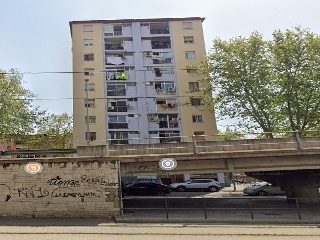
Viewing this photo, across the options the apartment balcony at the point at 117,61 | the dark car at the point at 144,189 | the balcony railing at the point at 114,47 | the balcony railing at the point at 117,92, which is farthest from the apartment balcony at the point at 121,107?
the dark car at the point at 144,189

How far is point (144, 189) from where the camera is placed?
23.3m

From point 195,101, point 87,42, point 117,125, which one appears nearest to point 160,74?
point 195,101

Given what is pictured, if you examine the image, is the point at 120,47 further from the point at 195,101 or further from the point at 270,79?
the point at 270,79

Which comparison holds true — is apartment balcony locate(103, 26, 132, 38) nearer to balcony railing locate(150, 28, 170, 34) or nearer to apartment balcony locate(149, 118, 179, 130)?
balcony railing locate(150, 28, 170, 34)

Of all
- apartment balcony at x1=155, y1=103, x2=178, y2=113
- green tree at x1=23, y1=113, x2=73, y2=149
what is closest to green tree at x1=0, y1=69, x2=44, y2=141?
green tree at x1=23, y1=113, x2=73, y2=149

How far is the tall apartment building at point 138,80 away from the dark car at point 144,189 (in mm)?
11478

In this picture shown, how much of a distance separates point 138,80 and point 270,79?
17.4 m

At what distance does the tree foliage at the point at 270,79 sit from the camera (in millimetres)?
25875

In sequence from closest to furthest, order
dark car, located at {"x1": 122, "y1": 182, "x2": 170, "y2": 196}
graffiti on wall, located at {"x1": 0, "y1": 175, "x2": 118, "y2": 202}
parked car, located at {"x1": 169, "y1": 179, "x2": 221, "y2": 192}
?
1. graffiti on wall, located at {"x1": 0, "y1": 175, "x2": 118, "y2": 202}
2. dark car, located at {"x1": 122, "y1": 182, "x2": 170, "y2": 196}
3. parked car, located at {"x1": 169, "y1": 179, "x2": 221, "y2": 192}

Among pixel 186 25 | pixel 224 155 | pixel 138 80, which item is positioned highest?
pixel 186 25
